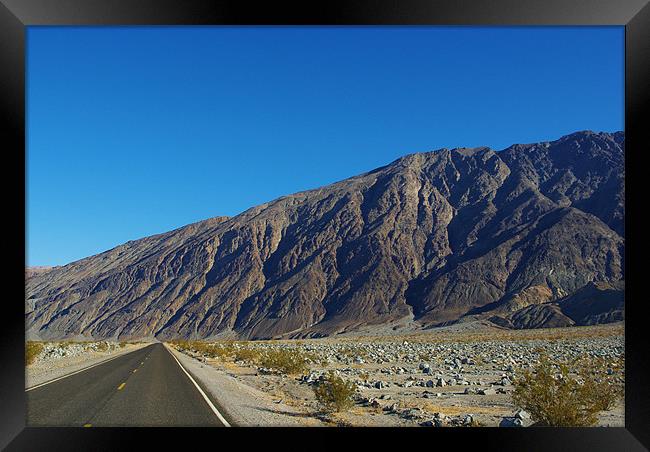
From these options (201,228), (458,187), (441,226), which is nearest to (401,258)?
(441,226)

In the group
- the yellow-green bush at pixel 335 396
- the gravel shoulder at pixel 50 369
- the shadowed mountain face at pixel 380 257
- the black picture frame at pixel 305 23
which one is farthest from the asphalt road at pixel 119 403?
the shadowed mountain face at pixel 380 257

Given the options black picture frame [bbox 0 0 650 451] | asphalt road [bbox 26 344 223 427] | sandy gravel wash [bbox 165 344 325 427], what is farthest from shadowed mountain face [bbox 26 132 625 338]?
black picture frame [bbox 0 0 650 451]

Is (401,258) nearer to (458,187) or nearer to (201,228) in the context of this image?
(458,187)

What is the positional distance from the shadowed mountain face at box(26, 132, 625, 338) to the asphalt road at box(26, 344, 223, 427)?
86.7 m

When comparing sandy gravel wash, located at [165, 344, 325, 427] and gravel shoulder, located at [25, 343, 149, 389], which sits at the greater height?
sandy gravel wash, located at [165, 344, 325, 427]

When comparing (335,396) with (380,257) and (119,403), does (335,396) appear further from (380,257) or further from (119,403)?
(380,257)

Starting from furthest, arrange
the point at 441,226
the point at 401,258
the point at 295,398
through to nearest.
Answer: the point at 441,226, the point at 401,258, the point at 295,398

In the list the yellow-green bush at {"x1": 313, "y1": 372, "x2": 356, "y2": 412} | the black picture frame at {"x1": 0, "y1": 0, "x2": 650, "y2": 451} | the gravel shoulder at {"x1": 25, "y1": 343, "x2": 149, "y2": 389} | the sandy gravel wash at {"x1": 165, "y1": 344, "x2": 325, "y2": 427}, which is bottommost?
the gravel shoulder at {"x1": 25, "y1": 343, "x2": 149, "y2": 389}

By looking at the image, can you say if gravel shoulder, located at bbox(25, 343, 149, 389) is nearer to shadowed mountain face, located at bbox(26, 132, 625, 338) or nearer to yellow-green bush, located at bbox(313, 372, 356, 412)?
yellow-green bush, located at bbox(313, 372, 356, 412)

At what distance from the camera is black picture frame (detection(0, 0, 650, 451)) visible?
32.6 ft

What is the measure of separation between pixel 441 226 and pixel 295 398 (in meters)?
142

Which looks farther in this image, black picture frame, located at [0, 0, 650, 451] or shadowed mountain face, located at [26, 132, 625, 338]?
shadowed mountain face, located at [26, 132, 625, 338]

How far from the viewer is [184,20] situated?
35.2 ft

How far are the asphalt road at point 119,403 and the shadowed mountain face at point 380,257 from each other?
86.7 metres
